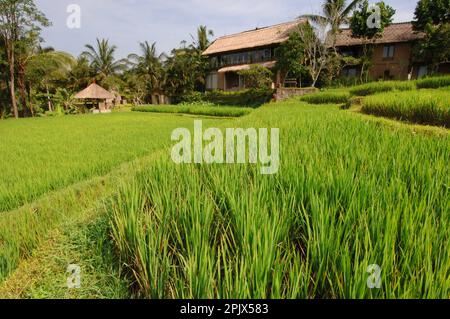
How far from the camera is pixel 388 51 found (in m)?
19.7

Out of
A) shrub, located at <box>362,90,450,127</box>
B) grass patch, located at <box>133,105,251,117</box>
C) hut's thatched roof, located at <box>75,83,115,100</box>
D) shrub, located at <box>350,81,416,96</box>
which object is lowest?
grass patch, located at <box>133,105,251,117</box>

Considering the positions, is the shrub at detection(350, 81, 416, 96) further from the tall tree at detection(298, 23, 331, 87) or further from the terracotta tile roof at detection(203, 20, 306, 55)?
the terracotta tile roof at detection(203, 20, 306, 55)

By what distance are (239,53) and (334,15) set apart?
407 inches

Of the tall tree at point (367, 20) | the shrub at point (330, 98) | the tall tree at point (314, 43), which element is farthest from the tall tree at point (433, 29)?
the shrub at point (330, 98)

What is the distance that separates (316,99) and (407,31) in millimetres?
12380

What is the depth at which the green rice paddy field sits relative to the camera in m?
1.19

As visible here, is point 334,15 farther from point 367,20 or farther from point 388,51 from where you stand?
point 388,51

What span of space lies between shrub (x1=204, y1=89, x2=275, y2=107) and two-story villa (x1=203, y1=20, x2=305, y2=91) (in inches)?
89.2

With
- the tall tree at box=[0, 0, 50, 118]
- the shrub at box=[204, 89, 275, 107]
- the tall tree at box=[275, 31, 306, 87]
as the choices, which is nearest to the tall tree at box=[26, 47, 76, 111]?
the tall tree at box=[0, 0, 50, 118]

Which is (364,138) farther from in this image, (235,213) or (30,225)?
(30,225)

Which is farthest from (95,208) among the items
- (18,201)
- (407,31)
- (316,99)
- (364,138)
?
(407,31)

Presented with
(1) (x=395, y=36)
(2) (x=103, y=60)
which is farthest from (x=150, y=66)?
(1) (x=395, y=36)

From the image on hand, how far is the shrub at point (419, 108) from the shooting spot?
191 inches

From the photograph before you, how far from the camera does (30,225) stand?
2.33m
